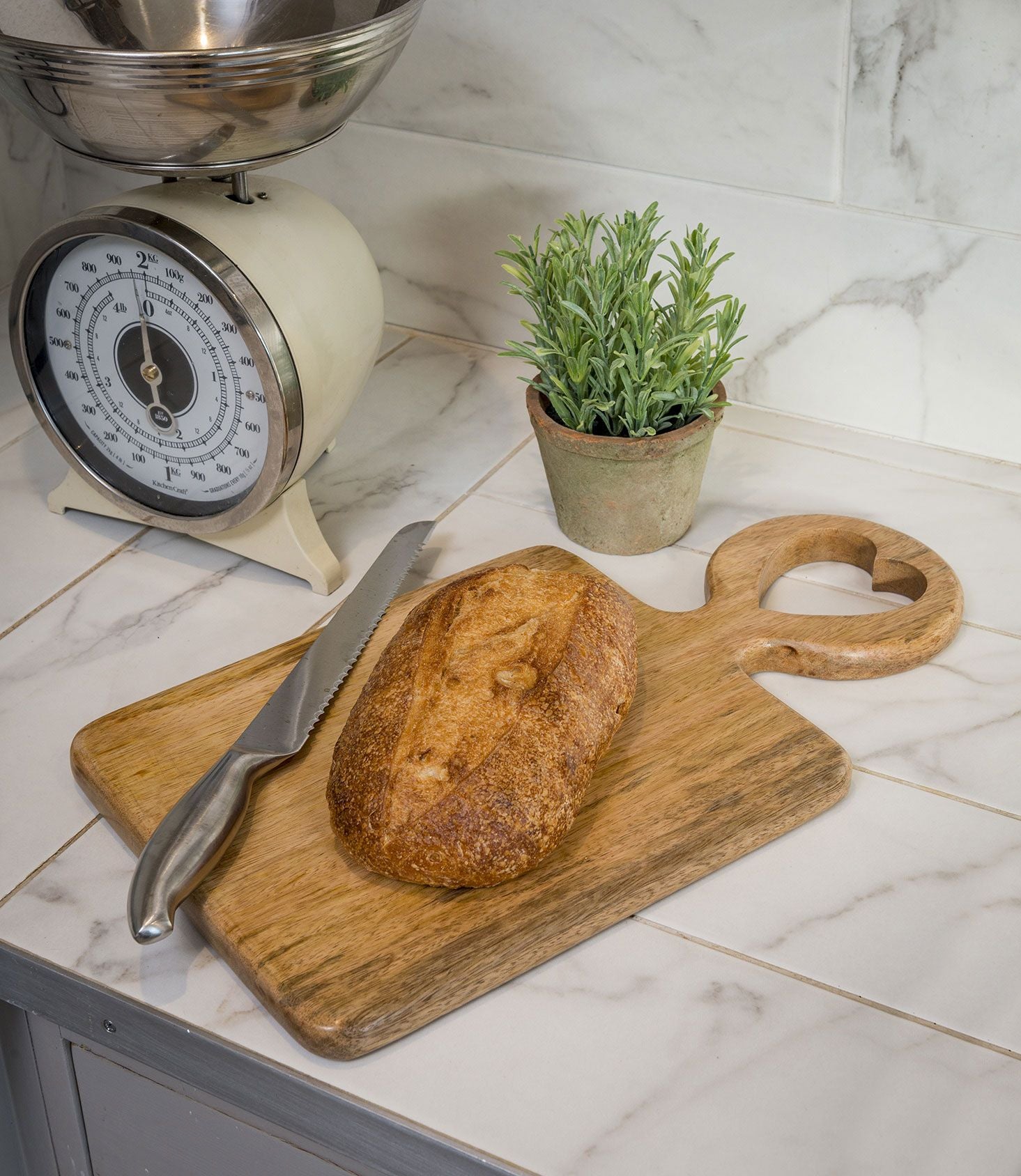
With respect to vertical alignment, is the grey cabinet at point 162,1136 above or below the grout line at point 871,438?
below

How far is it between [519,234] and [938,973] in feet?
2.68

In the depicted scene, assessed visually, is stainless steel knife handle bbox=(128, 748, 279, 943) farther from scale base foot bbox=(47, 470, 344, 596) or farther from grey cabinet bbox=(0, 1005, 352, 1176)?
scale base foot bbox=(47, 470, 344, 596)

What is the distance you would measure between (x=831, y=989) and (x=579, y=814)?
0.55 feet

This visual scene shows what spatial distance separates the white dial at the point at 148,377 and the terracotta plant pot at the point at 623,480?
23 cm

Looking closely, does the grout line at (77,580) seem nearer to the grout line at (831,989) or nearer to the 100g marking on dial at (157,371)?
the 100g marking on dial at (157,371)

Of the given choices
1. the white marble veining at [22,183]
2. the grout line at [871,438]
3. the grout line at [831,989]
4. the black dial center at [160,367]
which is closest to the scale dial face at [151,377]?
the black dial center at [160,367]

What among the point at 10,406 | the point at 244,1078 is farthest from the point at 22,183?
the point at 244,1078

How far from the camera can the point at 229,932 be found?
0.65 meters

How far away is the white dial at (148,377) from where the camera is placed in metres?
0.84

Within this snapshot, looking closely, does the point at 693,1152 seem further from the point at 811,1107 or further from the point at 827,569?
the point at 827,569

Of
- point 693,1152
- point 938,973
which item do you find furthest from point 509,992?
point 938,973

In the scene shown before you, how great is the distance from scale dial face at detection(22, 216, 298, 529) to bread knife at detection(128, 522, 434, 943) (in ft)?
0.36

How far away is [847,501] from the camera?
1.05 metres

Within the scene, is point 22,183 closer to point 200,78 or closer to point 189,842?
point 200,78
